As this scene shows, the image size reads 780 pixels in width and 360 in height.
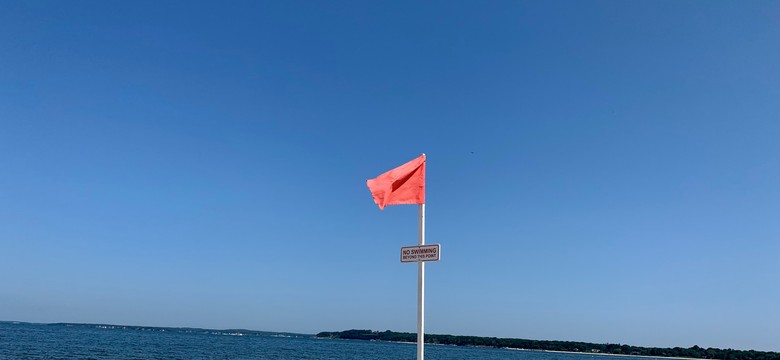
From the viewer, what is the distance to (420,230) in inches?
396

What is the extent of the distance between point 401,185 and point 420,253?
1446 millimetres

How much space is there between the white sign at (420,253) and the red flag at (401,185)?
38.0 inches

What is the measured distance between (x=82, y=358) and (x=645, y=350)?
586 feet

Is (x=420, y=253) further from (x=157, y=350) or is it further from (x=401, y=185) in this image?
(x=157, y=350)

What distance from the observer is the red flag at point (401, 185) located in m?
10.5

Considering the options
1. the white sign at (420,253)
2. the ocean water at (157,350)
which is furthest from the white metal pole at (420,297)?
the ocean water at (157,350)

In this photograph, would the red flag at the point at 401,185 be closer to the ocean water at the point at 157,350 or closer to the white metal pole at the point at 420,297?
the white metal pole at the point at 420,297

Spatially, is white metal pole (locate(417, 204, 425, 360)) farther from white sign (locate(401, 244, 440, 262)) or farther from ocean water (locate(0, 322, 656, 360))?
ocean water (locate(0, 322, 656, 360))

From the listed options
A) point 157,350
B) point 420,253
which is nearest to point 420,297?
point 420,253

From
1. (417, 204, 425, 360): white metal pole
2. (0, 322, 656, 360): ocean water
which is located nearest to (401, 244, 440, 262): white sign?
(417, 204, 425, 360): white metal pole

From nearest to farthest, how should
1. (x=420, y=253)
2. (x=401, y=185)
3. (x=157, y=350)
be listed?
(x=420, y=253) → (x=401, y=185) → (x=157, y=350)

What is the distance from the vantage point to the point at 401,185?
34.8ft

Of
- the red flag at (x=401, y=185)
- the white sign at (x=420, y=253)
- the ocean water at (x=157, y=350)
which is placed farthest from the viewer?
the ocean water at (x=157, y=350)

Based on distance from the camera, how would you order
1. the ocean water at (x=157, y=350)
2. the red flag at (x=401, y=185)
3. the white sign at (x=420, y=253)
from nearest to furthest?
the white sign at (x=420, y=253) → the red flag at (x=401, y=185) → the ocean water at (x=157, y=350)
